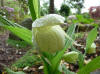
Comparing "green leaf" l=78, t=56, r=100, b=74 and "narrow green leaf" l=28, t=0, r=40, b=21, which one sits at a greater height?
"narrow green leaf" l=28, t=0, r=40, b=21

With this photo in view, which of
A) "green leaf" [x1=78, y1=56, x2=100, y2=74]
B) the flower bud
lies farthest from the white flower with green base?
"green leaf" [x1=78, y1=56, x2=100, y2=74]

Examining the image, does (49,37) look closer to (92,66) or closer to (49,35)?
(49,35)

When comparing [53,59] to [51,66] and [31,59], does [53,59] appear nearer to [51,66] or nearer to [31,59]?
[51,66]

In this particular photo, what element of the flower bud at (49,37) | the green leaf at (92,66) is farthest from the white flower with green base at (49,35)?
the green leaf at (92,66)

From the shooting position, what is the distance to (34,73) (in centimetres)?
76

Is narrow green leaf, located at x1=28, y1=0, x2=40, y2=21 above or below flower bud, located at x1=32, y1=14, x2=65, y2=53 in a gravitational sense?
above

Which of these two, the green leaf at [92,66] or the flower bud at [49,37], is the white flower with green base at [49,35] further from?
the green leaf at [92,66]

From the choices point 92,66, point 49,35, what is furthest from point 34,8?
point 92,66

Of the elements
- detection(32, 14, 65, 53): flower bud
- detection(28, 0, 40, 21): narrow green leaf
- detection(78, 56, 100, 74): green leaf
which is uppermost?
detection(28, 0, 40, 21): narrow green leaf

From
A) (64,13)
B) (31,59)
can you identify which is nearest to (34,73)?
(31,59)

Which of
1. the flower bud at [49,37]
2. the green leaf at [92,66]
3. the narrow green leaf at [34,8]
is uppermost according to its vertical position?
the narrow green leaf at [34,8]

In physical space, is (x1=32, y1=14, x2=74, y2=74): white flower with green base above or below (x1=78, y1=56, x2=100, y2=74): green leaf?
above

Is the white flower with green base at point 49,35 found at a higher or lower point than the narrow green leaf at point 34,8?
lower

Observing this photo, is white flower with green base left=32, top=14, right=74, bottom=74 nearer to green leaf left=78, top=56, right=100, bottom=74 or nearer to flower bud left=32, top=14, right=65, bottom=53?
flower bud left=32, top=14, right=65, bottom=53
